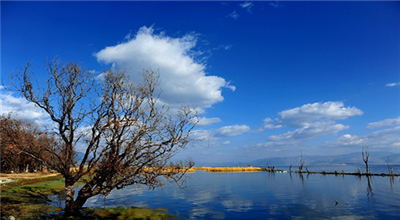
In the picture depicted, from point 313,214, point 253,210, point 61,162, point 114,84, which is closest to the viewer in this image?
point 61,162

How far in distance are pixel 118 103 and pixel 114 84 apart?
159 cm

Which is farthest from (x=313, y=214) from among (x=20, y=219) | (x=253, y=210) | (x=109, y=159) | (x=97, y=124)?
(x=20, y=219)

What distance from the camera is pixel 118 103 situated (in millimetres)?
18031

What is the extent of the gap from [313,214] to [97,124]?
22.9 m

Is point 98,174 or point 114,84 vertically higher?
point 114,84

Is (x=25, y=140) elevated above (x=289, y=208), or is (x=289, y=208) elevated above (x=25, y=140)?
(x=25, y=140)

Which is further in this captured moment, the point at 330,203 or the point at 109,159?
the point at 330,203

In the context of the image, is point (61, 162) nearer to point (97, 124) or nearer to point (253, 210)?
point (97, 124)

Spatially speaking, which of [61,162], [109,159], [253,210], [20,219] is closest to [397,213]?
[253,210]

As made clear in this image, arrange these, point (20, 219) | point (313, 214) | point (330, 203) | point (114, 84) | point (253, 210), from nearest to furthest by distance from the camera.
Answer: point (20, 219) < point (114, 84) < point (313, 214) < point (253, 210) < point (330, 203)

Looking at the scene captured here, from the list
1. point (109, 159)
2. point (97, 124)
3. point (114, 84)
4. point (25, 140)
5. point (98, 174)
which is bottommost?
point (98, 174)

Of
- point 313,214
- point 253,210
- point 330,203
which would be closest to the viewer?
point 313,214

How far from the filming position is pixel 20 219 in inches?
620

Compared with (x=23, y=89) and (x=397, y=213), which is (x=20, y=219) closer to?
(x=23, y=89)
